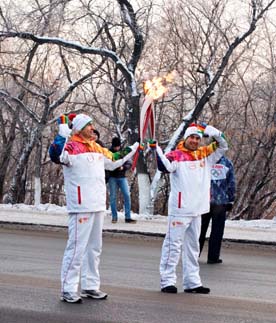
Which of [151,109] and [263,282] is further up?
[151,109]

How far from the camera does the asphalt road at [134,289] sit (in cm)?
670

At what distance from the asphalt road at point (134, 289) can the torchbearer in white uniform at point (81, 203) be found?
23cm

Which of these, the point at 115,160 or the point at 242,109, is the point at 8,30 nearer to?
the point at 242,109

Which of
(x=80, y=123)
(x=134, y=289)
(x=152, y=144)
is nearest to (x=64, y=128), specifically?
(x=80, y=123)

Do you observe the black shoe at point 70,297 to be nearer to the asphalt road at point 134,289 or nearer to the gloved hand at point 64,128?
the asphalt road at point 134,289

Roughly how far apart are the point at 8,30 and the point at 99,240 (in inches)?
540

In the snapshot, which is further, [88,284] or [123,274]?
[123,274]

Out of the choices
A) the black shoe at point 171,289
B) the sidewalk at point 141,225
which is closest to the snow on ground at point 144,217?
the sidewalk at point 141,225

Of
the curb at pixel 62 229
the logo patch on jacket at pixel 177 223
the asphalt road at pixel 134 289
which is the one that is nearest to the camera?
the asphalt road at pixel 134 289

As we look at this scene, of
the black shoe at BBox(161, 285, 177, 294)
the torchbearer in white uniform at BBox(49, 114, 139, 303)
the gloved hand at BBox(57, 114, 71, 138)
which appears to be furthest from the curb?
the gloved hand at BBox(57, 114, 71, 138)

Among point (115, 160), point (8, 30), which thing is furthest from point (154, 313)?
point (8, 30)

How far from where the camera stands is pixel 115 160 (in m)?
7.79

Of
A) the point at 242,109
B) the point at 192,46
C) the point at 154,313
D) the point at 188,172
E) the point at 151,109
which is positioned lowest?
the point at 154,313

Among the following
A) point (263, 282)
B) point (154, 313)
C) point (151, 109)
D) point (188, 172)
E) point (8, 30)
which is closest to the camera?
point (154, 313)
